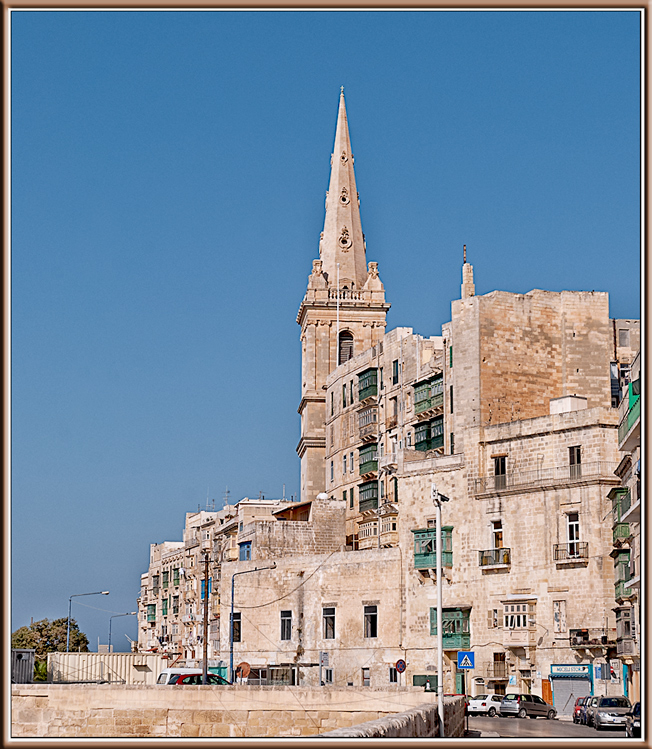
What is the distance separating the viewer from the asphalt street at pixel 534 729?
34562 mm

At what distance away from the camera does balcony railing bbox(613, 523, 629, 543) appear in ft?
152

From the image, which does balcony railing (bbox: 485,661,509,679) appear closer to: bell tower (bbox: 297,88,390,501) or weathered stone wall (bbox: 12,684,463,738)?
weathered stone wall (bbox: 12,684,463,738)

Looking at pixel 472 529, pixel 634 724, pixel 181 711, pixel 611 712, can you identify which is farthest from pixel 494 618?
pixel 634 724

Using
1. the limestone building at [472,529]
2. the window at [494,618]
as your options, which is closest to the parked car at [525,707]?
the limestone building at [472,529]

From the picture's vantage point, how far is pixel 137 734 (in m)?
37.6

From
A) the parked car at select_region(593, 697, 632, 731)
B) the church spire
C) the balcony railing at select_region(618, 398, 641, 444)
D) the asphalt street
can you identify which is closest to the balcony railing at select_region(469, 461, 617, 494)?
the balcony railing at select_region(618, 398, 641, 444)

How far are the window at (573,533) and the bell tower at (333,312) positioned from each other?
3568 centimetres

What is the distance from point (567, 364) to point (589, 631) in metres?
16.1

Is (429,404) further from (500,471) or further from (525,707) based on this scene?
(525,707)

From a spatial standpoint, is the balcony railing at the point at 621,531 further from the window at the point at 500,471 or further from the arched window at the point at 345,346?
the arched window at the point at 345,346

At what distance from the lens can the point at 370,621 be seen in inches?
2192

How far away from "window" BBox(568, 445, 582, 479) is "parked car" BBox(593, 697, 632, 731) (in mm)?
12680

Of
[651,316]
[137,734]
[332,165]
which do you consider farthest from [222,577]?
[651,316]

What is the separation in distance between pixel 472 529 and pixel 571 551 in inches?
217
